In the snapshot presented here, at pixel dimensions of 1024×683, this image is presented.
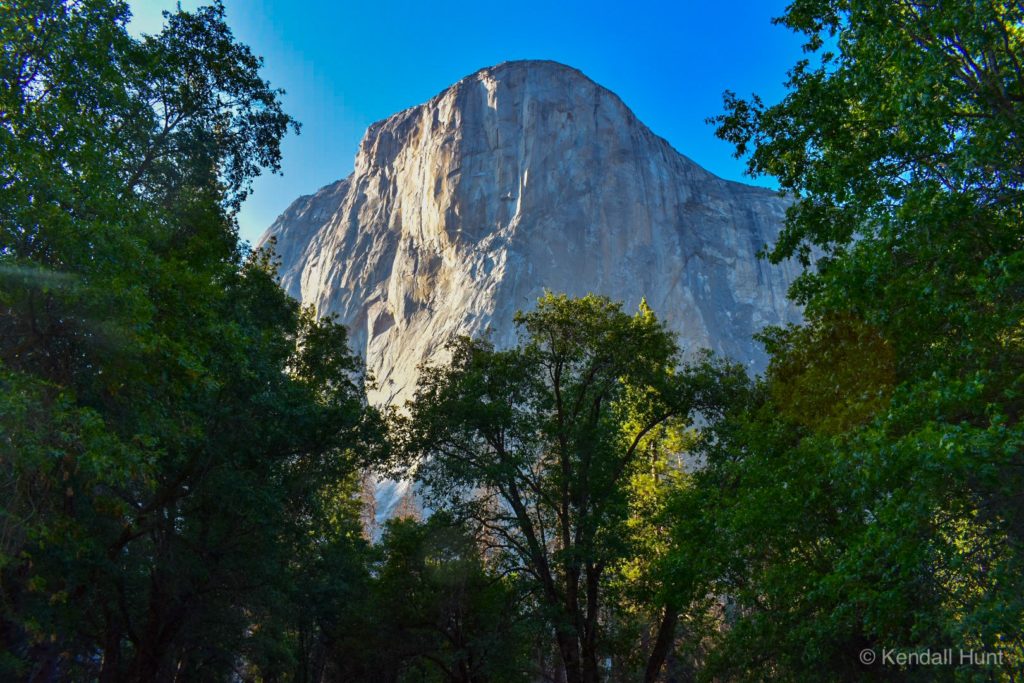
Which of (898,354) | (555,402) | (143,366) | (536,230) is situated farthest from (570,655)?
(536,230)

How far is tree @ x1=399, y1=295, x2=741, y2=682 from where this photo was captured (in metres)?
→ 16.4

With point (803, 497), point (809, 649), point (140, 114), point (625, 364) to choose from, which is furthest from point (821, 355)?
point (140, 114)

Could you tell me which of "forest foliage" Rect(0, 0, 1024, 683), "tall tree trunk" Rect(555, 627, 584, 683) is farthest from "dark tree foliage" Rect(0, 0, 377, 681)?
"tall tree trunk" Rect(555, 627, 584, 683)

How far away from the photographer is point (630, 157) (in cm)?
9912

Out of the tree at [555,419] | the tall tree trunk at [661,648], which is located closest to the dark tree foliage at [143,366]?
the tree at [555,419]

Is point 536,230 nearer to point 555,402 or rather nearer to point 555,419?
point 555,402

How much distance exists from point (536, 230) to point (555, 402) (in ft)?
250

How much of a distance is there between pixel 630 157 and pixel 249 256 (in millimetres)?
88060

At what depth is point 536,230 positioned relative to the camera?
92188mm

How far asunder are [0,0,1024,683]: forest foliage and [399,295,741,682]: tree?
0.30 ft

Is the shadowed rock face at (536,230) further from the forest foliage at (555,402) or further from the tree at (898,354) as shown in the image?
the tree at (898,354)

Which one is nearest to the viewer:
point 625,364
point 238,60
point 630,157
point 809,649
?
point 809,649

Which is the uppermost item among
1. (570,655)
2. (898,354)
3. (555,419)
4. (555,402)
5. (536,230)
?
(536,230)

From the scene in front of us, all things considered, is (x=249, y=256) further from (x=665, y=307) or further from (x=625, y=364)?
(x=665, y=307)
